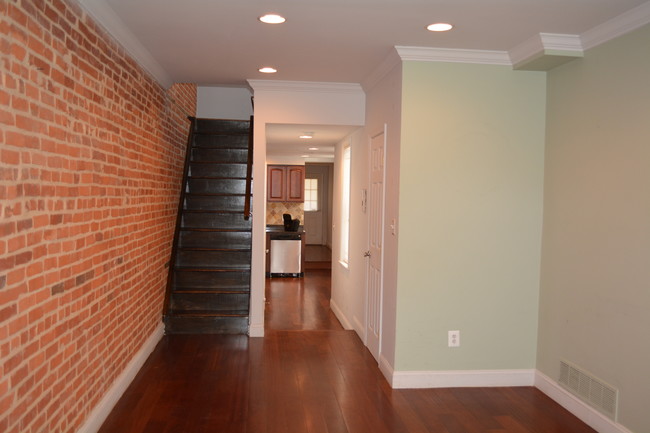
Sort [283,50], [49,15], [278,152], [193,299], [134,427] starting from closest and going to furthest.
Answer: [49,15] < [134,427] < [283,50] < [193,299] < [278,152]

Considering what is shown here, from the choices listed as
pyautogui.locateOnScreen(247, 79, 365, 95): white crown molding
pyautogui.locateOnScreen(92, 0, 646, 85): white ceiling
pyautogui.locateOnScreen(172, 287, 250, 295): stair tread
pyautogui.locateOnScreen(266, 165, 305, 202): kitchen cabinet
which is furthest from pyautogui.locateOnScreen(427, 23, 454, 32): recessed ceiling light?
pyautogui.locateOnScreen(266, 165, 305, 202): kitchen cabinet

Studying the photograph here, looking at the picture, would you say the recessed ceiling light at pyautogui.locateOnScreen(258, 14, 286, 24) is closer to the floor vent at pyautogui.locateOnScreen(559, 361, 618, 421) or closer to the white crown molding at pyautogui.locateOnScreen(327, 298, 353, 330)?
the floor vent at pyautogui.locateOnScreen(559, 361, 618, 421)

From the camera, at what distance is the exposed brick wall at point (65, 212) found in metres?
2.13

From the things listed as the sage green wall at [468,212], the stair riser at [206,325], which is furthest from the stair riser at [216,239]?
the sage green wall at [468,212]

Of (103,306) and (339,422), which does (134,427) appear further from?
(339,422)

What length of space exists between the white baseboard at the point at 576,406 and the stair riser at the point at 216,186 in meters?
3.80

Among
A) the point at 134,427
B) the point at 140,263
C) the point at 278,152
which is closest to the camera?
the point at 134,427

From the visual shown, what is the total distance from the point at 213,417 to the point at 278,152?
6473 mm

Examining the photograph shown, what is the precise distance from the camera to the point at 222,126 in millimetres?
6750

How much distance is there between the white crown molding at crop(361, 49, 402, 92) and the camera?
4.07m

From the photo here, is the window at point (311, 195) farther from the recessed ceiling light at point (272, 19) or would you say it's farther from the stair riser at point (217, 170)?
the recessed ceiling light at point (272, 19)

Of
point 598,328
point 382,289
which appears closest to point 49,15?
point 382,289

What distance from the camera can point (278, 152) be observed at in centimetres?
947

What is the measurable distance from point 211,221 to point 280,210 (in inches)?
215
